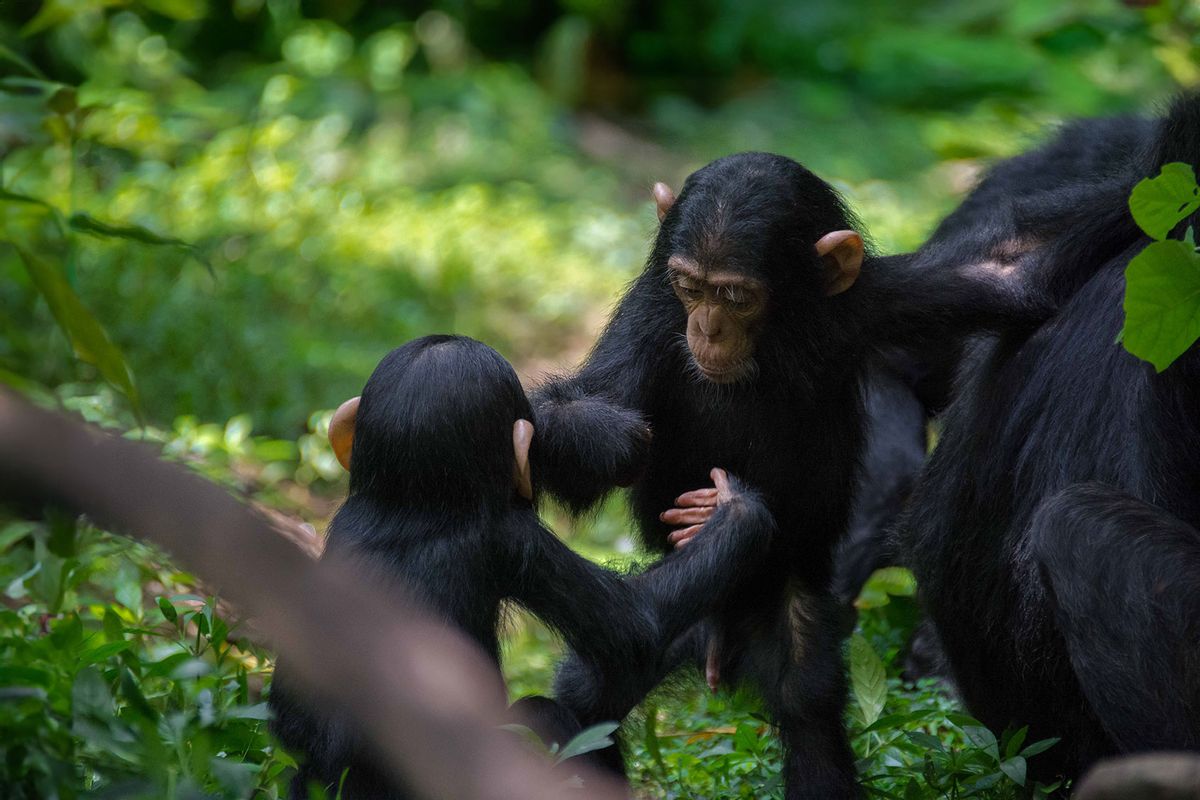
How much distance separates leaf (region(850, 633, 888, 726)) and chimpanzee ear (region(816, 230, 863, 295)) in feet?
3.61

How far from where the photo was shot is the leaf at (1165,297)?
9.88 feet

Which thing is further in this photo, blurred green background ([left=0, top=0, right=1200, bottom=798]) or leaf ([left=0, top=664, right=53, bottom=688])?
blurred green background ([left=0, top=0, right=1200, bottom=798])

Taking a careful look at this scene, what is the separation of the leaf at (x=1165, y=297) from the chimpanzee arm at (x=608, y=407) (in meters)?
1.41

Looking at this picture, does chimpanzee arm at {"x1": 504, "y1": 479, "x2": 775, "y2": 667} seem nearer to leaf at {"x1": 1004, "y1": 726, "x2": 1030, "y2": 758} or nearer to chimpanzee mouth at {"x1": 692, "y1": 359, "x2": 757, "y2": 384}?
chimpanzee mouth at {"x1": 692, "y1": 359, "x2": 757, "y2": 384}

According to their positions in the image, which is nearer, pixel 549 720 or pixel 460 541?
pixel 460 541

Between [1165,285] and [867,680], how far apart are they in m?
1.73

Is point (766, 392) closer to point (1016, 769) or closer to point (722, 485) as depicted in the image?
point (722, 485)

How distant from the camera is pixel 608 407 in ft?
13.1

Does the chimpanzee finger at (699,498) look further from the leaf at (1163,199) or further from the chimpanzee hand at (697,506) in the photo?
the leaf at (1163,199)

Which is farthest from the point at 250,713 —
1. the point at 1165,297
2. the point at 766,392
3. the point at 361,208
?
the point at 361,208

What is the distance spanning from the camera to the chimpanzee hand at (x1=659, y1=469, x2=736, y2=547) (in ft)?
12.8

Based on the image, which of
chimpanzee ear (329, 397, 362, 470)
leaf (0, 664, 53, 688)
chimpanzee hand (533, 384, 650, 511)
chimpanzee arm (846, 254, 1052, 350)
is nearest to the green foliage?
chimpanzee arm (846, 254, 1052, 350)

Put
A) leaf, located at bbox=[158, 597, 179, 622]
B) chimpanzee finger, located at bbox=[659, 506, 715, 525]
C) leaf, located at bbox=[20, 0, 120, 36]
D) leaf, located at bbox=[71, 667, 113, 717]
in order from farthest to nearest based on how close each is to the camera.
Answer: leaf, located at bbox=[20, 0, 120, 36], chimpanzee finger, located at bbox=[659, 506, 715, 525], leaf, located at bbox=[158, 597, 179, 622], leaf, located at bbox=[71, 667, 113, 717]

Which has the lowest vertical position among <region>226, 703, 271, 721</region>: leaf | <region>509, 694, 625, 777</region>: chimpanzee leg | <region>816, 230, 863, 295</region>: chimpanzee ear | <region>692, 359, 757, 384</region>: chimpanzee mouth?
<region>226, 703, 271, 721</region>: leaf
